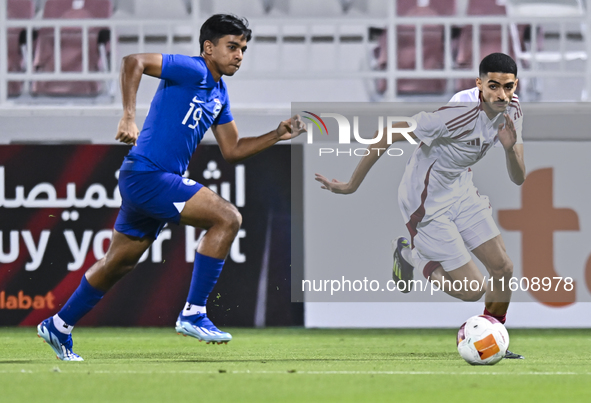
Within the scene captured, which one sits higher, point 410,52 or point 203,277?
point 410,52

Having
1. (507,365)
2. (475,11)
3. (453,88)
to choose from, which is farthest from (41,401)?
(475,11)

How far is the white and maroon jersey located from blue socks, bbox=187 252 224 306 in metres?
2.24

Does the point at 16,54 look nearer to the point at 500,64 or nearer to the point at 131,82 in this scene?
the point at 131,82

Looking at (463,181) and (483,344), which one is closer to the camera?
(483,344)

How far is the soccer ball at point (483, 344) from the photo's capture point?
19.0 feet

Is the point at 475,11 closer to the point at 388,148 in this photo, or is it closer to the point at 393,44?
the point at 393,44

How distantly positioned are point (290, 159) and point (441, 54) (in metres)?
3.20

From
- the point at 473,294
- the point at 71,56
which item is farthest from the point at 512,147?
the point at 71,56

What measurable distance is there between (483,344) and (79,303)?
92.9 inches

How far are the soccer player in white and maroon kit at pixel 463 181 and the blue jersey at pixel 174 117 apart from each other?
1983 mm

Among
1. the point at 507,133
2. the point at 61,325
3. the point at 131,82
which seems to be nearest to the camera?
the point at 131,82

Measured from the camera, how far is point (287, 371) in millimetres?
5328

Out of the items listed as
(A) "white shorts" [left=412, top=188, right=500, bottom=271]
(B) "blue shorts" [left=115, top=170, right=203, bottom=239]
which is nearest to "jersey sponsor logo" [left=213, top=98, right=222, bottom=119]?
(B) "blue shorts" [left=115, top=170, right=203, bottom=239]

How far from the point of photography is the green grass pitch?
438 cm
